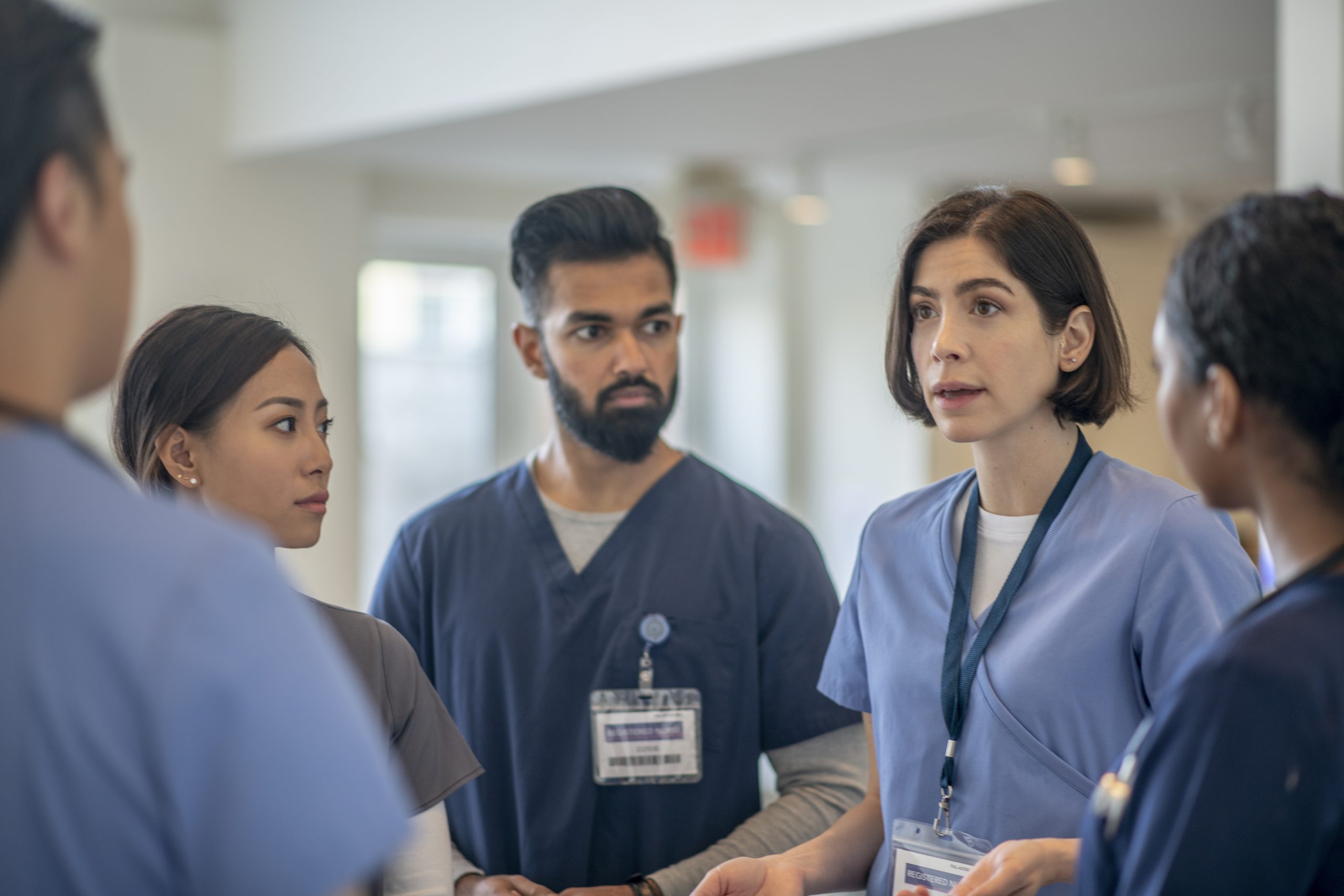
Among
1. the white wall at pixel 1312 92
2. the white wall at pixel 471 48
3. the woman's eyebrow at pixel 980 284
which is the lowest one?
the woman's eyebrow at pixel 980 284

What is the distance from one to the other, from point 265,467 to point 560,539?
2.07ft

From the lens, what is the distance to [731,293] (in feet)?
21.5

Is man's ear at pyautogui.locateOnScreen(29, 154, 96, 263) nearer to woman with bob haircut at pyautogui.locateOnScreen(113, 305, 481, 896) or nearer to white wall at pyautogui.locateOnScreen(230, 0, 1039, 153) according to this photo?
woman with bob haircut at pyautogui.locateOnScreen(113, 305, 481, 896)

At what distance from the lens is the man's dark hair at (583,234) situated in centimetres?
198

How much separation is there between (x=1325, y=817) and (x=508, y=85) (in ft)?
12.0

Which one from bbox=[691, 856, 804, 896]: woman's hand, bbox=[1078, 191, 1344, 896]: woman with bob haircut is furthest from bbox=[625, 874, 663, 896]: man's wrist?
bbox=[1078, 191, 1344, 896]: woman with bob haircut

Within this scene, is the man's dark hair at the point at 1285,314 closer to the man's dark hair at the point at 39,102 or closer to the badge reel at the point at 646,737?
the man's dark hair at the point at 39,102

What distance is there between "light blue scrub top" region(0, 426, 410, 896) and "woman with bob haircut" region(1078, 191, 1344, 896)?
563mm

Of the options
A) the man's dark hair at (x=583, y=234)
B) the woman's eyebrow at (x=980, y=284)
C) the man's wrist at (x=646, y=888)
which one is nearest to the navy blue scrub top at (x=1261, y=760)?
the woman's eyebrow at (x=980, y=284)

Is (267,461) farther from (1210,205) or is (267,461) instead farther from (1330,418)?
(1210,205)

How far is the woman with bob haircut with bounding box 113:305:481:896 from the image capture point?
4.50ft

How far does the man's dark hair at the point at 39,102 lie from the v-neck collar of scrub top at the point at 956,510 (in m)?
1.05

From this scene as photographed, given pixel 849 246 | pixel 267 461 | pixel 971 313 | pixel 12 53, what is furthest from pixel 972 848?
pixel 849 246

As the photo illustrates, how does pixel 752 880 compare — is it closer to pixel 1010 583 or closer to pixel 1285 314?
pixel 1010 583
